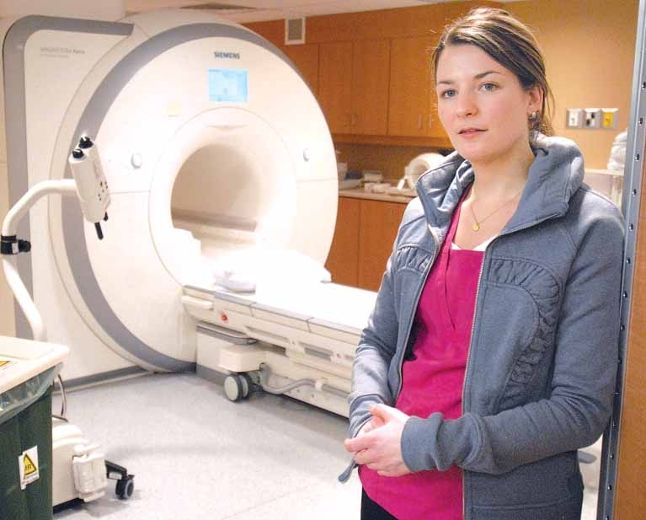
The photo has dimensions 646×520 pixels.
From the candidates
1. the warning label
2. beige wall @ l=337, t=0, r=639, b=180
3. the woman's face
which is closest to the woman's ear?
the woman's face

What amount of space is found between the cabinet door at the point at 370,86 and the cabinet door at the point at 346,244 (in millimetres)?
552

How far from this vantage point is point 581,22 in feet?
15.4

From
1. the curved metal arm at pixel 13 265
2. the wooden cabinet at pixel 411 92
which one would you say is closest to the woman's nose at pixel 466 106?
the curved metal arm at pixel 13 265

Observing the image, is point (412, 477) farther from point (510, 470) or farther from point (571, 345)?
point (571, 345)

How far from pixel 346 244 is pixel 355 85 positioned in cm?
112

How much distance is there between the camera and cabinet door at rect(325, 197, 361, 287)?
5406 millimetres

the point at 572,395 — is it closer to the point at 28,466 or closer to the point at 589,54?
the point at 28,466

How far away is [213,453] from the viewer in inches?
103

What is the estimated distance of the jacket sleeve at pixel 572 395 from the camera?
3.45 ft

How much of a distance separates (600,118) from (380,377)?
377 centimetres

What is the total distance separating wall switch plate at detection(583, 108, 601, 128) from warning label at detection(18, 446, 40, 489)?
152 inches

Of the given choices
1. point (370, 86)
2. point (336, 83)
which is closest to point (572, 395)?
point (370, 86)

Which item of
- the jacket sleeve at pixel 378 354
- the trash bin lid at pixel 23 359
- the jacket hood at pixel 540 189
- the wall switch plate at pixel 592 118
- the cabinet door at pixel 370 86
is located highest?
the cabinet door at pixel 370 86

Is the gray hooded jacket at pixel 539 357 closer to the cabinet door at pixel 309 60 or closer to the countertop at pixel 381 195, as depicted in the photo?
the countertop at pixel 381 195
